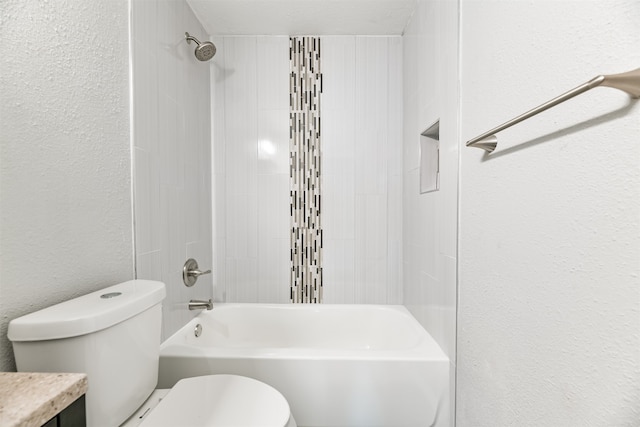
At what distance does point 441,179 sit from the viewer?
4.52ft

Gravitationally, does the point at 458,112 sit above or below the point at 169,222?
above

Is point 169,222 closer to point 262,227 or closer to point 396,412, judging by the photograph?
point 262,227

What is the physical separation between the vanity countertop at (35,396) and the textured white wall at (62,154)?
27cm

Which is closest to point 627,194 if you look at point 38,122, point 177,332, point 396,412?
point 396,412

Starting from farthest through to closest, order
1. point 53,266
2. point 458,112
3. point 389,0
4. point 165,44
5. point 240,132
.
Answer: point 240,132 < point 389,0 < point 165,44 < point 458,112 < point 53,266

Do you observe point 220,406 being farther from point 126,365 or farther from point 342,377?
point 342,377

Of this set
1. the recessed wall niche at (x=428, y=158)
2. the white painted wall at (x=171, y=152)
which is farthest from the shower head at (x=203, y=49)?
the recessed wall niche at (x=428, y=158)

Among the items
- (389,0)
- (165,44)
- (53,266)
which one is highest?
(389,0)

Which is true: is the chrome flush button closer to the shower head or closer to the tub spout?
the tub spout

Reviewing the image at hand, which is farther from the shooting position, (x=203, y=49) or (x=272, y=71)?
(x=272, y=71)

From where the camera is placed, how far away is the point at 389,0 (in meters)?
1.75

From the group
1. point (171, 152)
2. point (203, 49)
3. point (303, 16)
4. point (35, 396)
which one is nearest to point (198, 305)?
point (171, 152)

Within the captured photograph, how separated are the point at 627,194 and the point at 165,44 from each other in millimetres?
1808

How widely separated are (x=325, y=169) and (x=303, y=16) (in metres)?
0.94
